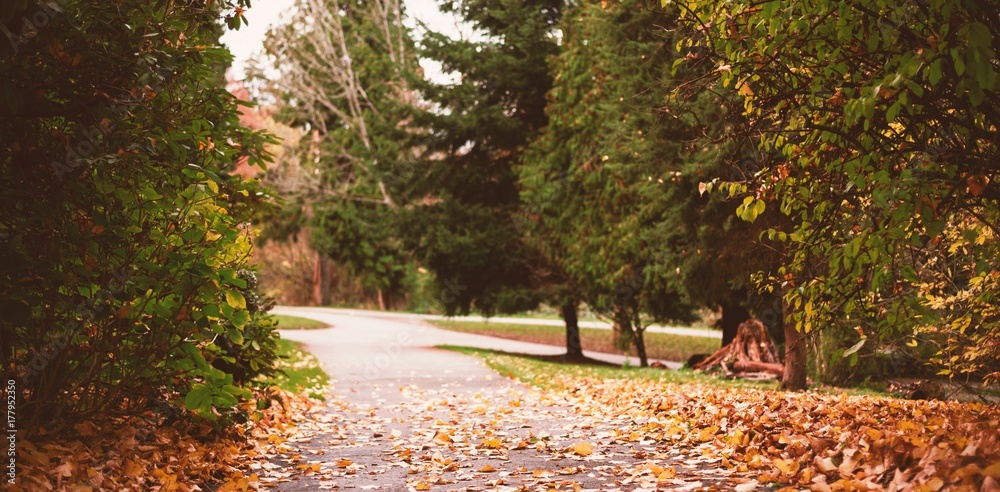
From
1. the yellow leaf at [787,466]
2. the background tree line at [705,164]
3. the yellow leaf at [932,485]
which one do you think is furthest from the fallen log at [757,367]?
the yellow leaf at [932,485]

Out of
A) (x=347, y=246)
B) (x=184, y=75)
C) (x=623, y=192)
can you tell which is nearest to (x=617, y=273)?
(x=623, y=192)

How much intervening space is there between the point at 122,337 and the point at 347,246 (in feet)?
116

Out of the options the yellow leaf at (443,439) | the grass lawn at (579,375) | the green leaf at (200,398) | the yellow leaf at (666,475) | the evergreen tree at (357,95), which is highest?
the evergreen tree at (357,95)

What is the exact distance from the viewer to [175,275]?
5.18 meters

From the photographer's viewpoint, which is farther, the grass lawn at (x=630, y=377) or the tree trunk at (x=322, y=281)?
the tree trunk at (x=322, y=281)

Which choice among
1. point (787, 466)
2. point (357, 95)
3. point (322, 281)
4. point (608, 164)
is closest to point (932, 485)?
point (787, 466)

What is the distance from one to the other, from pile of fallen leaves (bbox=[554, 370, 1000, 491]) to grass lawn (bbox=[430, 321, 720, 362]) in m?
18.2

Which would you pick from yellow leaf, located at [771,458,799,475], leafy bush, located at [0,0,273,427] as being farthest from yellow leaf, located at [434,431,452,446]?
yellow leaf, located at [771,458,799,475]

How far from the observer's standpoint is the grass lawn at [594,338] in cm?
2728

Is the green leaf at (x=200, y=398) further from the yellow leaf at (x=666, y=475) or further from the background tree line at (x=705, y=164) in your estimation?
the background tree line at (x=705, y=164)

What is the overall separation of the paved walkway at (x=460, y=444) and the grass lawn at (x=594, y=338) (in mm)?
13795

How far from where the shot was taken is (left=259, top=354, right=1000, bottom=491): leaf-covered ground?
4.62 meters

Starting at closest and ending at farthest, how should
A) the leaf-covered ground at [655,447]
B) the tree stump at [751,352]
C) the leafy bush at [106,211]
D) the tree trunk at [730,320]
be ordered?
the leaf-covered ground at [655,447]
the leafy bush at [106,211]
the tree stump at [751,352]
the tree trunk at [730,320]

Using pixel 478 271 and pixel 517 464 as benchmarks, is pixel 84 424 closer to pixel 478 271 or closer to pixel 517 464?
pixel 517 464
